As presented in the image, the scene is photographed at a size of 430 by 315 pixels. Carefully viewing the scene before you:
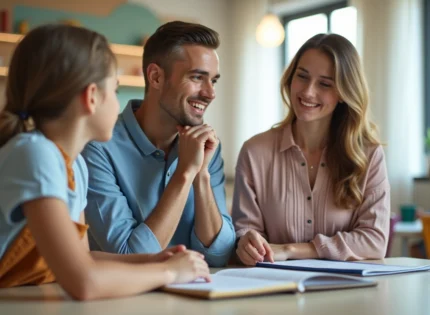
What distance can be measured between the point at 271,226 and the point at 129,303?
1.13 m

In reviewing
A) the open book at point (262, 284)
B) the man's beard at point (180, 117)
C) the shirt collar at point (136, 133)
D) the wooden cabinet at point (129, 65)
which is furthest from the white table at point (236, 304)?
the wooden cabinet at point (129, 65)

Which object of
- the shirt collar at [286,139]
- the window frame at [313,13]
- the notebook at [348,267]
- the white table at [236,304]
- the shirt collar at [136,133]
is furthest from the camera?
the window frame at [313,13]

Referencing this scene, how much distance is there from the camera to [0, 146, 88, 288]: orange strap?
1.42 m

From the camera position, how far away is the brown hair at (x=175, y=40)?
2305 millimetres

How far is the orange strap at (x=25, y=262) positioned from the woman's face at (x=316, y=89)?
1.11 meters

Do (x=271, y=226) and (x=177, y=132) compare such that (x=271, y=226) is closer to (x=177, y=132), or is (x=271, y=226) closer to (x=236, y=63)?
(x=177, y=132)

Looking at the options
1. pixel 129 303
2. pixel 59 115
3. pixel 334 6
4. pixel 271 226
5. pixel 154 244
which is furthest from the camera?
pixel 334 6

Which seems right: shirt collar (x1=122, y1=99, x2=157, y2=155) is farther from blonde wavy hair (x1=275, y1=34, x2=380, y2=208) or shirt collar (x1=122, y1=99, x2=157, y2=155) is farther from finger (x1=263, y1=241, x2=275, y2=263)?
blonde wavy hair (x1=275, y1=34, x2=380, y2=208)

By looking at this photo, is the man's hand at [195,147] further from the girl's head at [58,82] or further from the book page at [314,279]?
the girl's head at [58,82]

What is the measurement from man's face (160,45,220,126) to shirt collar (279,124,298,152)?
327 mm

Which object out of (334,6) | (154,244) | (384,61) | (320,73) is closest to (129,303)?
(154,244)

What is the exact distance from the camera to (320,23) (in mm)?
6980

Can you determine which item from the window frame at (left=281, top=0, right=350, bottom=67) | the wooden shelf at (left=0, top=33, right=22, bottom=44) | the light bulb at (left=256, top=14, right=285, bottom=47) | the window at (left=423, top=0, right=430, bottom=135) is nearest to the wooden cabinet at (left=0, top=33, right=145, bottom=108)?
the wooden shelf at (left=0, top=33, right=22, bottom=44)

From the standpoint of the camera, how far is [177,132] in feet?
7.56
